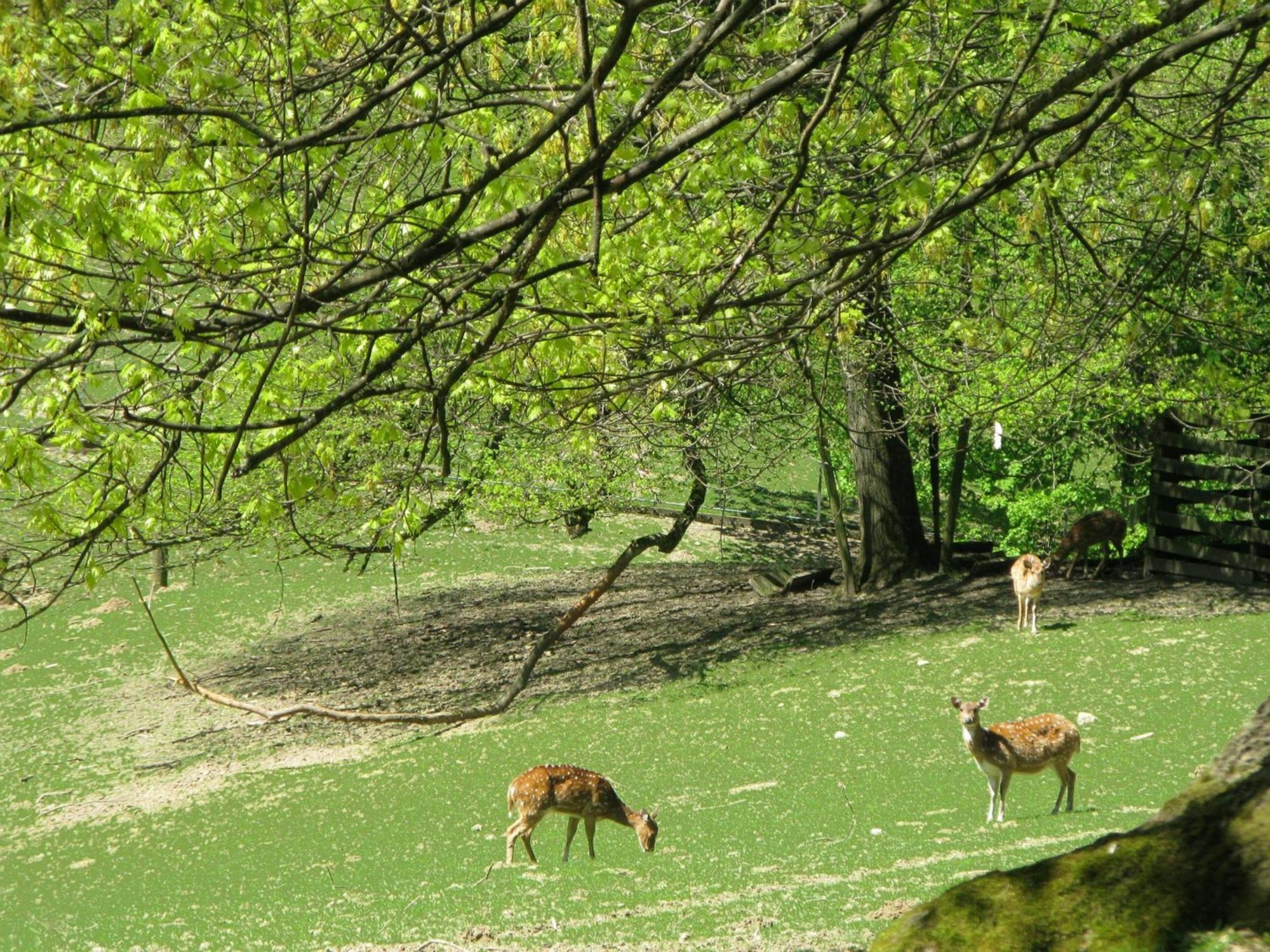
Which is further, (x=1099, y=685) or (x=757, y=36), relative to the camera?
(x=1099, y=685)

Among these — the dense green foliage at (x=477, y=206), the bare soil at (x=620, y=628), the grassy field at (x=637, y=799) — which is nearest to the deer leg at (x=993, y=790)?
the grassy field at (x=637, y=799)

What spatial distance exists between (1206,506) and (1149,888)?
17474mm

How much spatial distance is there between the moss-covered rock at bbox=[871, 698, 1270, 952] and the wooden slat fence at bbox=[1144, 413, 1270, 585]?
15843 millimetres

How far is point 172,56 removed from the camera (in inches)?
265

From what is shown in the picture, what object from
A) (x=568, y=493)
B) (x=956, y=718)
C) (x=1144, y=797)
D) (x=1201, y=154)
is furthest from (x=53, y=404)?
(x=568, y=493)

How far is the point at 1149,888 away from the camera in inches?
175

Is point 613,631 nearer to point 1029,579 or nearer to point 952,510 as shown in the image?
point 952,510

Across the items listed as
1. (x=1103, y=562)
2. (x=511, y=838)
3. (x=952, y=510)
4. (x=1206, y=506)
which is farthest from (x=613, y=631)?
(x=511, y=838)

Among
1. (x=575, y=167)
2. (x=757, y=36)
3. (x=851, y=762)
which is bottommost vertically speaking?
(x=851, y=762)

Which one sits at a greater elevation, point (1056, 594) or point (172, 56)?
point (172, 56)

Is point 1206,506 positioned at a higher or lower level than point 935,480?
lower

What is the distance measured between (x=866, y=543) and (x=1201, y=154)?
49.0 feet

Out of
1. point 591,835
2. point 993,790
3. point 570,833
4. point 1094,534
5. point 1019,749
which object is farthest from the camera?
point 1094,534

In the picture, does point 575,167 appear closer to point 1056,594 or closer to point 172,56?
point 172,56
